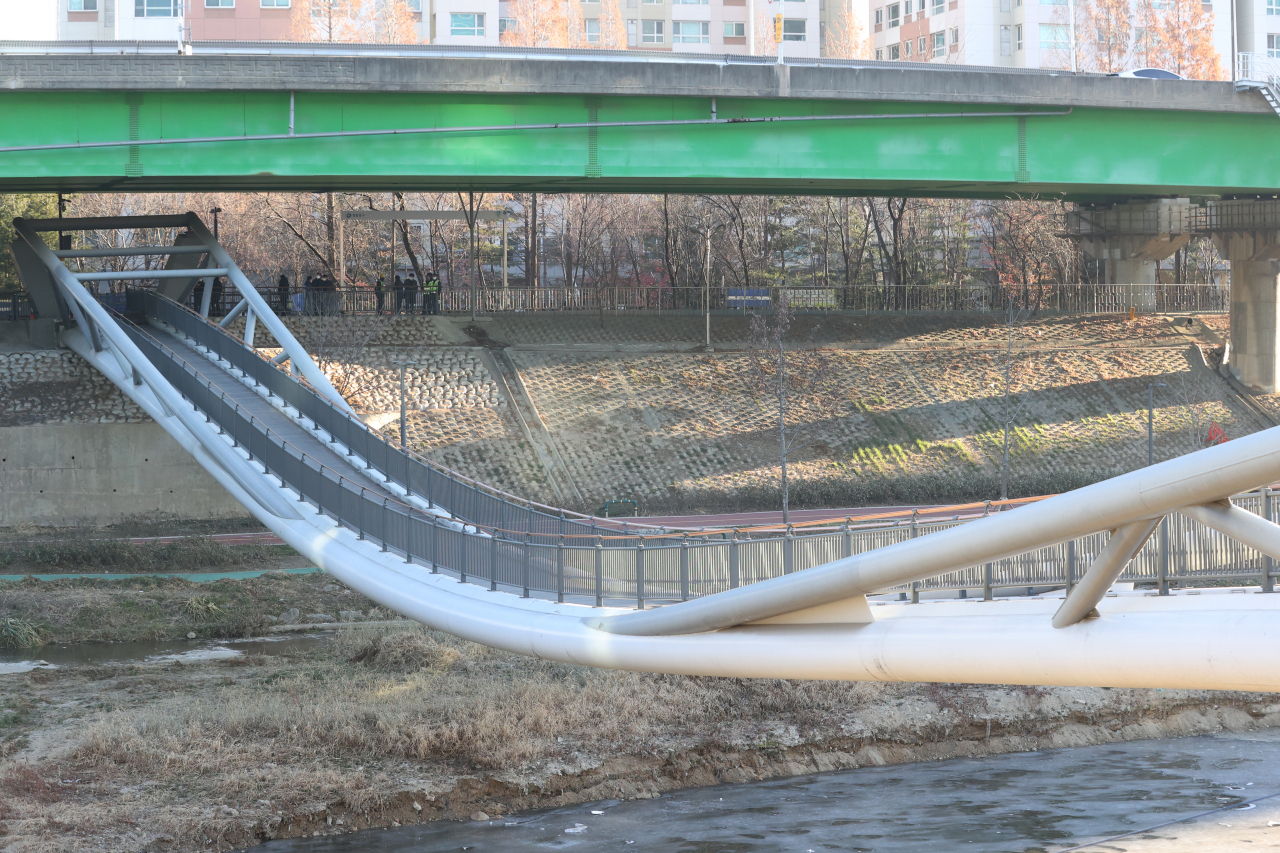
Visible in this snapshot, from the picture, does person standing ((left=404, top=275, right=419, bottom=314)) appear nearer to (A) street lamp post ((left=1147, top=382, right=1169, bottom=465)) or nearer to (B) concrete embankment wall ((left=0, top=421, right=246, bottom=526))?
(B) concrete embankment wall ((left=0, top=421, right=246, bottom=526))

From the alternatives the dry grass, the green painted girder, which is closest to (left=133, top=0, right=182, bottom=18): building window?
the green painted girder

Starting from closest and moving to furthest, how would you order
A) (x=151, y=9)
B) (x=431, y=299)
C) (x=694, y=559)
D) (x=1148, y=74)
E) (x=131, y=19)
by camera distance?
1. (x=694, y=559)
2. (x=1148, y=74)
3. (x=431, y=299)
4. (x=131, y=19)
5. (x=151, y=9)

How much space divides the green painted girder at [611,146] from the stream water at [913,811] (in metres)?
16.2

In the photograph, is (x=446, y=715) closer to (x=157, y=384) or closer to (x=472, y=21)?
(x=157, y=384)

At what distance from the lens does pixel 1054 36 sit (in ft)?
272

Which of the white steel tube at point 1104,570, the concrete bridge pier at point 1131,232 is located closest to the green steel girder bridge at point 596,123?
the concrete bridge pier at point 1131,232

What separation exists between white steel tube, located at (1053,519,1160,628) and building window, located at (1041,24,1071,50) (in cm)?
7873

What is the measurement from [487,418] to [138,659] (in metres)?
16.1

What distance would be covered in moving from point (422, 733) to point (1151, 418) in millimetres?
28105

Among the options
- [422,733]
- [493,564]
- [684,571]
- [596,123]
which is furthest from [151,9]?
[684,571]

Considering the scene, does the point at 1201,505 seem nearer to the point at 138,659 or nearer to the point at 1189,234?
the point at 138,659

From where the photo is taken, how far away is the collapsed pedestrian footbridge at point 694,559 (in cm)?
859

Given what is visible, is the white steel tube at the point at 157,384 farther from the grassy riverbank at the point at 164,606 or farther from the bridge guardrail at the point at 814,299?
the bridge guardrail at the point at 814,299

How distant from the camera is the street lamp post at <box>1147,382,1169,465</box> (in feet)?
126
